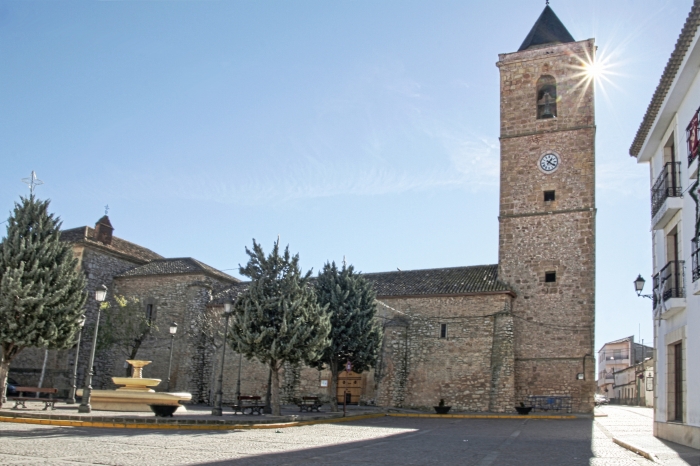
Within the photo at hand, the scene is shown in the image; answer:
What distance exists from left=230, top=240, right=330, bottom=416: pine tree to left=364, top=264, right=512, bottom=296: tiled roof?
9.21m

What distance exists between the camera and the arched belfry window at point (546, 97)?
29.6m

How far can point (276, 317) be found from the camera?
19656 millimetres

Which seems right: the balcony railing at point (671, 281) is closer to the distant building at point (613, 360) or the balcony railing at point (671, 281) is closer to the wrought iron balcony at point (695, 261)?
the wrought iron balcony at point (695, 261)

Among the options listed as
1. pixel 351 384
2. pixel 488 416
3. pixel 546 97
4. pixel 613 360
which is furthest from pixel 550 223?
pixel 613 360

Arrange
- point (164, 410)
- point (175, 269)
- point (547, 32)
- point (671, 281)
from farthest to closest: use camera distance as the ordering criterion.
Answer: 1. point (175, 269)
2. point (547, 32)
3. point (164, 410)
4. point (671, 281)

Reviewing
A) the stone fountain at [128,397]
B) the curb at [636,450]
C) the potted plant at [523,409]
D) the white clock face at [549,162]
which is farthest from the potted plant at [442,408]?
the white clock face at [549,162]

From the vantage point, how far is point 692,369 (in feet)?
41.1

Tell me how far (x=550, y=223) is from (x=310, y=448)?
20.2m

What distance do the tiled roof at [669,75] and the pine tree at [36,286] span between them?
56.5 ft

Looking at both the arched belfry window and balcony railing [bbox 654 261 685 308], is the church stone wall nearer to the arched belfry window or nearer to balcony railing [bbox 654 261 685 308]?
the arched belfry window

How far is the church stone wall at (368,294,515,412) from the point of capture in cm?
2672

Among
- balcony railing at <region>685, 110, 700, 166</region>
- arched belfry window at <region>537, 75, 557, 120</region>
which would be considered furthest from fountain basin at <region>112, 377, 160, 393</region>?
arched belfry window at <region>537, 75, 557, 120</region>

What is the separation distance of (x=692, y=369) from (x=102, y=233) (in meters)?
31.0

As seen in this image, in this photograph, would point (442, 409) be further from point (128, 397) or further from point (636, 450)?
point (636, 450)
